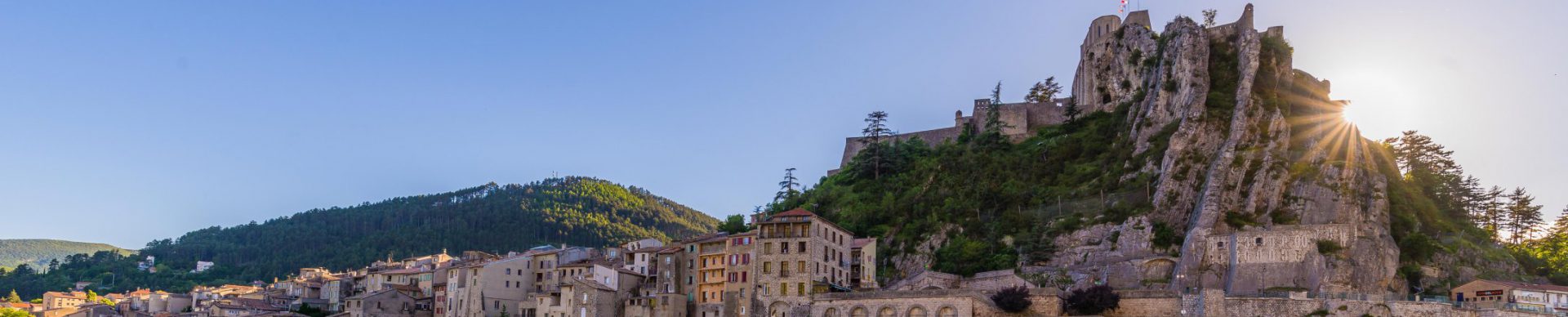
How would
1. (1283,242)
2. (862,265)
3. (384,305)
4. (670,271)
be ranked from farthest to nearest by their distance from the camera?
1. (384,305)
2. (862,265)
3. (670,271)
4. (1283,242)

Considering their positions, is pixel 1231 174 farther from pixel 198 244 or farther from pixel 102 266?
pixel 198 244

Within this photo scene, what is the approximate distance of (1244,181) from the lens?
6725 centimetres

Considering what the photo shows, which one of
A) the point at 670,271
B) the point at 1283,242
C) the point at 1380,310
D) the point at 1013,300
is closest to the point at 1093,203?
the point at 1283,242

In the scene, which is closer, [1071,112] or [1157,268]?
[1157,268]

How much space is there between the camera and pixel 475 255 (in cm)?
8688

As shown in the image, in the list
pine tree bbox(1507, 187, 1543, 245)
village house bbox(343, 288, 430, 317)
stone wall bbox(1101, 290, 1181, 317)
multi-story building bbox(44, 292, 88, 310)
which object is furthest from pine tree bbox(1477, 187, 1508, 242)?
multi-story building bbox(44, 292, 88, 310)

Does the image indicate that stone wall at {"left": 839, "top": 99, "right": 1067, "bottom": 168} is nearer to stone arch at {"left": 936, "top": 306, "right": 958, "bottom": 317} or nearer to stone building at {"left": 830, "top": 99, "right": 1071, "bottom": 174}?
stone building at {"left": 830, "top": 99, "right": 1071, "bottom": 174}

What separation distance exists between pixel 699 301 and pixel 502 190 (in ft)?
342

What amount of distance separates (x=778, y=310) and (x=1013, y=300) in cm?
1221

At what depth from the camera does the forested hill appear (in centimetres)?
13038

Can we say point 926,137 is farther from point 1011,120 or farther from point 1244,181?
point 1244,181

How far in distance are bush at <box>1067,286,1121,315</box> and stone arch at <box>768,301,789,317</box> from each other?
46.0ft

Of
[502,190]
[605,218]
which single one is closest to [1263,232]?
[605,218]

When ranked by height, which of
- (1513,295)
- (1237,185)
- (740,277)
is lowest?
(1513,295)
